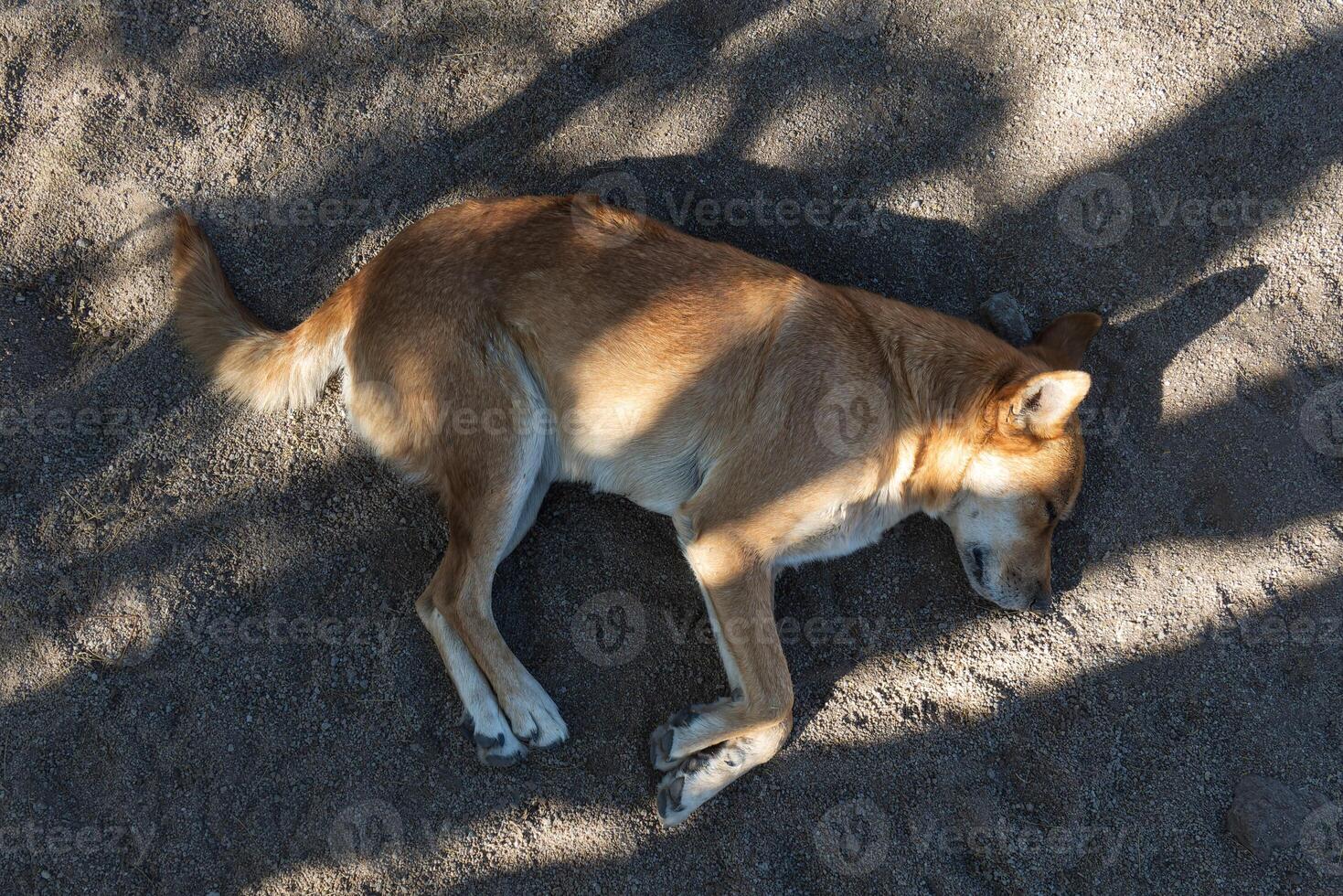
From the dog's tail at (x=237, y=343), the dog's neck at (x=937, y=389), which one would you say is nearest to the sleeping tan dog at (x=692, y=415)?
the dog's neck at (x=937, y=389)

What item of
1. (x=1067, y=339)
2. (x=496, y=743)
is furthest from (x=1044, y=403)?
(x=496, y=743)

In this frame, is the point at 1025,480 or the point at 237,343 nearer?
the point at 1025,480

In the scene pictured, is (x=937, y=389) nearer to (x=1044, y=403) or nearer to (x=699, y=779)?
(x=1044, y=403)

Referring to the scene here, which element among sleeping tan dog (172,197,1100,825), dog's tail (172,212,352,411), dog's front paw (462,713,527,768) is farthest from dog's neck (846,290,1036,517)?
dog's tail (172,212,352,411)

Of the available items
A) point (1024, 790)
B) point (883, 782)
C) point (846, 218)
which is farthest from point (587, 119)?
point (1024, 790)

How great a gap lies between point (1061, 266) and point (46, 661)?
5189 mm

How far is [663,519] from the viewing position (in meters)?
3.99

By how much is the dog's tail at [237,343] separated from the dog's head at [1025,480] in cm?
293

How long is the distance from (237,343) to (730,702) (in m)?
2.83

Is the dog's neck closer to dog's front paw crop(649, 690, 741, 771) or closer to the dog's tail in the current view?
dog's front paw crop(649, 690, 741, 771)

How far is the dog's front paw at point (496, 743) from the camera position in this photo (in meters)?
3.64

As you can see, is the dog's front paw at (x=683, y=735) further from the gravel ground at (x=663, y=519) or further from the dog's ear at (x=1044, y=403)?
the dog's ear at (x=1044, y=403)

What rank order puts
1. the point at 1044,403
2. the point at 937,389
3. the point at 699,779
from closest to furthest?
the point at 1044,403 < the point at 937,389 < the point at 699,779

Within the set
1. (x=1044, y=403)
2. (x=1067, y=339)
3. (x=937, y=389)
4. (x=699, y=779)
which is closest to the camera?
(x=1044, y=403)
